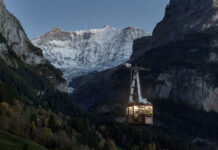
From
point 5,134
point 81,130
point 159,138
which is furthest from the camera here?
point 159,138

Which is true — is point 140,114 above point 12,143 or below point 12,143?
above

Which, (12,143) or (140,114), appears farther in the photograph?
(12,143)

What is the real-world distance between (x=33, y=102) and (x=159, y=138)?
77.7m

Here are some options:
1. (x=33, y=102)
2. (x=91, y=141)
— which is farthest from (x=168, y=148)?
(x=33, y=102)

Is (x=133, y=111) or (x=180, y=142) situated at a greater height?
(x=133, y=111)

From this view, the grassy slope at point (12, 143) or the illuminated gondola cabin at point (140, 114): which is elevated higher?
the illuminated gondola cabin at point (140, 114)

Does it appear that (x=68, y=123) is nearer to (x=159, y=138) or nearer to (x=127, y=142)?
(x=127, y=142)

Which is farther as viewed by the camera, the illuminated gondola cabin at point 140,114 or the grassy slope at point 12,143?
the grassy slope at point 12,143

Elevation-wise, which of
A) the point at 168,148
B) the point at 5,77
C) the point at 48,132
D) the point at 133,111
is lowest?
the point at 168,148

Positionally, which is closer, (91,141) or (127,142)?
(91,141)

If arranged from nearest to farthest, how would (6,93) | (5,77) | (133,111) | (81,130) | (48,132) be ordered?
1. (133,111)
2. (48,132)
3. (6,93)
4. (81,130)
5. (5,77)

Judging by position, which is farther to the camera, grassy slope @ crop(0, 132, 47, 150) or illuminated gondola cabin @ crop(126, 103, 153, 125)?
grassy slope @ crop(0, 132, 47, 150)

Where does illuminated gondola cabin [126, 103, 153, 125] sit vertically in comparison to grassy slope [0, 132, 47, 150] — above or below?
above

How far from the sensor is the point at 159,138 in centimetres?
19888
